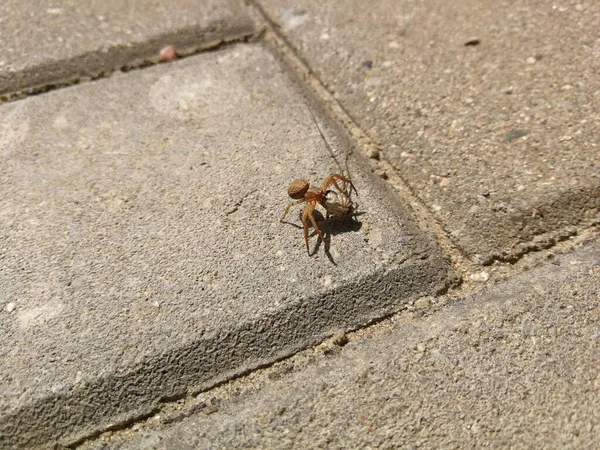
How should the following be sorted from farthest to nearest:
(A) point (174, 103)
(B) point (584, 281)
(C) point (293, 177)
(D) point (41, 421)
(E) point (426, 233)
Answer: (A) point (174, 103) → (C) point (293, 177) → (E) point (426, 233) → (B) point (584, 281) → (D) point (41, 421)

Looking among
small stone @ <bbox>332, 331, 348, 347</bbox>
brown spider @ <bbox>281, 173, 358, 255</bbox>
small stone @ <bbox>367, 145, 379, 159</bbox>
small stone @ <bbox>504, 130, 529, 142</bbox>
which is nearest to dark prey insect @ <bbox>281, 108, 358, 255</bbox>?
brown spider @ <bbox>281, 173, 358, 255</bbox>

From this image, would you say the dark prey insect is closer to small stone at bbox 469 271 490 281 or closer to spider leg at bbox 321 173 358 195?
spider leg at bbox 321 173 358 195

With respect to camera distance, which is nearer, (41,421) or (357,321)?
(41,421)

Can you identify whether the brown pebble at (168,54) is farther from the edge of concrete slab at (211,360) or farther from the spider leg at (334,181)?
the edge of concrete slab at (211,360)

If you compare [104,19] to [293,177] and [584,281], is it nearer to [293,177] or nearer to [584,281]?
[293,177]

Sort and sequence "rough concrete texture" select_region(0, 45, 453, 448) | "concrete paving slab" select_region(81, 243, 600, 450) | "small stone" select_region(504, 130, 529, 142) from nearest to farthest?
"concrete paving slab" select_region(81, 243, 600, 450) → "rough concrete texture" select_region(0, 45, 453, 448) → "small stone" select_region(504, 130, 529, 142)

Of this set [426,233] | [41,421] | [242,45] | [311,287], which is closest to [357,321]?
[311,287]
